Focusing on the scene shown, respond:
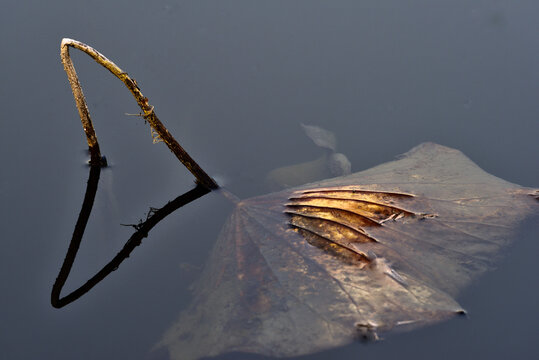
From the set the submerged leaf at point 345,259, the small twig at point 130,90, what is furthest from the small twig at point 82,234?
the submerged leaf at point 345,259

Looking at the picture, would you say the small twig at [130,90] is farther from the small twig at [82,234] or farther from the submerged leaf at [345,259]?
the submerged leaf at [345,259]

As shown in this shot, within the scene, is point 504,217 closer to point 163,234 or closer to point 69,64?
point 163,234

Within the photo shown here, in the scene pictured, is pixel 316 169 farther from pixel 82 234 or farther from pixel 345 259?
pixel 82 234

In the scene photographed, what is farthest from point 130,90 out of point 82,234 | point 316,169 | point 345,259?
point 316,169

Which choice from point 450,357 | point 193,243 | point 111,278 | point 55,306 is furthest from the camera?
point 193,243

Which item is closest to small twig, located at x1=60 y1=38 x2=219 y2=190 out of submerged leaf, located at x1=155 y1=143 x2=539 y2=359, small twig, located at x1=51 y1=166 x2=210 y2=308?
small twig, located at x1=51 y1=166 x2=210 y2=308

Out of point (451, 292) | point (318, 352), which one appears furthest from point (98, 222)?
point (451, 292)
